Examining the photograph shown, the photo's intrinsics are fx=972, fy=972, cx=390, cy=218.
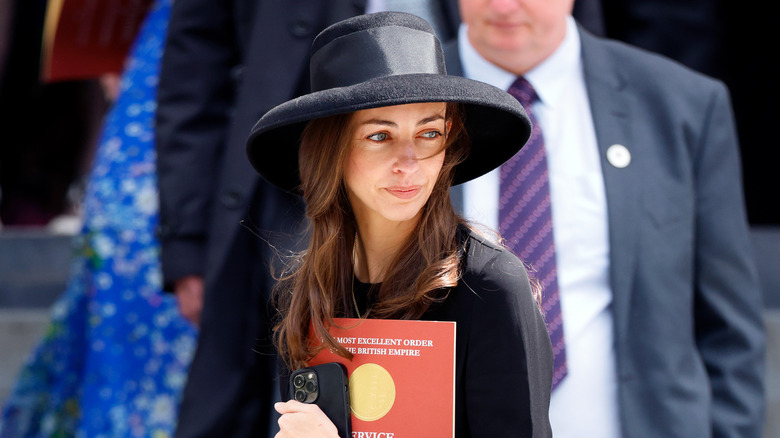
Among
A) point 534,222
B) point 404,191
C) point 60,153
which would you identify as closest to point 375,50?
point 404,191

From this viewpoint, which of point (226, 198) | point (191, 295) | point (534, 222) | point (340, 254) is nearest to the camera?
point (340, 254)

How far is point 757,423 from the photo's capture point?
7.50 feet

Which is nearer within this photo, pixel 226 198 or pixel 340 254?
pixel 340 254

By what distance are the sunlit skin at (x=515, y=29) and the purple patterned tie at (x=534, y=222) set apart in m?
0.18

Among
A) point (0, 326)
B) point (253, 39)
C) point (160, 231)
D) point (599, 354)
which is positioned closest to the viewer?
point (599, 354)

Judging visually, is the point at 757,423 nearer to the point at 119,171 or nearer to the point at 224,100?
the point at 224,100

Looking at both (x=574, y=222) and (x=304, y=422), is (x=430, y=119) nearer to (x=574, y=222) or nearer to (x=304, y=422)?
(x=304, y=422)

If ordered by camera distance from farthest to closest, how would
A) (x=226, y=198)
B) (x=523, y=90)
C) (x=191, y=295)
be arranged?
(x=191, y=295)
(x=226, y=198)
(x=523, y=90)

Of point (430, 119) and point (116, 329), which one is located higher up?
point (430, 119)

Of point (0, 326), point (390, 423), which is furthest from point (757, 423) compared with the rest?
point (0, 326)

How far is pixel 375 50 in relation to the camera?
1514 mm

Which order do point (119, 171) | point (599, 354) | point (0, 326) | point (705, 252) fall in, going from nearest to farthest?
point (599, 354), point (705, 252), point (119, 171), point (0, 326)

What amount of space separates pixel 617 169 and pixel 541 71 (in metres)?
0.28

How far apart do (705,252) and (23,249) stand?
318cm
